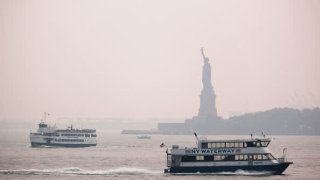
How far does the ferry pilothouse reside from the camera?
11419 centimetres

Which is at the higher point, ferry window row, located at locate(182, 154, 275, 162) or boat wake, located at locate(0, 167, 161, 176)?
ferry window row, located at locate(182, 154, 275, 162)

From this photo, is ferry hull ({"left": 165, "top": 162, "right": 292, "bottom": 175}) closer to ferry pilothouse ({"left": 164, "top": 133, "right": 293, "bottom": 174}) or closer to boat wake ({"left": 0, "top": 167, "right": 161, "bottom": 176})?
ferry pilothouse ({"left": 164, "top": 133, "right": 293, "bottom": 174})

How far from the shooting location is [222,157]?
11450 centimetres

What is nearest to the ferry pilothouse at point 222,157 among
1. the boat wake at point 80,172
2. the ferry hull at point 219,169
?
the ferry hull at point 219,169

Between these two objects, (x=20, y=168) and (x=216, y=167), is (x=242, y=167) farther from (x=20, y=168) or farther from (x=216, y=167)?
(x=20, y=168)

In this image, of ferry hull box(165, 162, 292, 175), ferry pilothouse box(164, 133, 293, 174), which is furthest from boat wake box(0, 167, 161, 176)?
ferry pilothouse box(164, 133, 293, 174)

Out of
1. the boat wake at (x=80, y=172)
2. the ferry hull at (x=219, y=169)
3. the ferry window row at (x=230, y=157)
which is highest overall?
the ferry window row at (x=230, y=157)

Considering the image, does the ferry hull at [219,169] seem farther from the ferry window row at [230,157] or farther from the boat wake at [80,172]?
the boat wake at [80,172]

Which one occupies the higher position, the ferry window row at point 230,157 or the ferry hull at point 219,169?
the ferry window row at point 230,157

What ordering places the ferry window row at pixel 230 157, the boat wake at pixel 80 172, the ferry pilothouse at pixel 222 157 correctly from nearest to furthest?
the ferry pilothouse at pixel 222 157 → the ferry window row at pixel 230 157 → the boat wake at pixel 80 172

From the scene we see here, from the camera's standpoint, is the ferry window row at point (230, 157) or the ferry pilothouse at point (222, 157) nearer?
the ferry pilothouse at point (222, 157)

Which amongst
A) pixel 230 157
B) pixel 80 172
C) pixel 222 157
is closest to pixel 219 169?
pixel 222 157

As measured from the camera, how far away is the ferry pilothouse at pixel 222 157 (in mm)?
114188

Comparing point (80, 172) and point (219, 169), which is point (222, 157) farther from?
point (80, 172)
